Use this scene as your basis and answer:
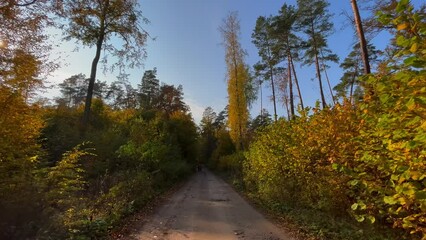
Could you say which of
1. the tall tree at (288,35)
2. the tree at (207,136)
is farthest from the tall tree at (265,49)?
the tree at (207,136)

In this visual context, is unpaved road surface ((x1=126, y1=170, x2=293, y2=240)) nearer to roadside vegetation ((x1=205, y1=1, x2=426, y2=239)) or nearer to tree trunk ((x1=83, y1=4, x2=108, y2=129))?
roadside vegetation ((x1=205, y1=1, x2=426, y2=239))

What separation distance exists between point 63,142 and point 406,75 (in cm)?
1746

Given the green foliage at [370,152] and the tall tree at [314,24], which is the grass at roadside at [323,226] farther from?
the tall tree at [314,24]

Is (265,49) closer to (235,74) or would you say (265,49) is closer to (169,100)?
(235,74)

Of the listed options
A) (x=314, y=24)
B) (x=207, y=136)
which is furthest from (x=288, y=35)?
(x=207, y=136)

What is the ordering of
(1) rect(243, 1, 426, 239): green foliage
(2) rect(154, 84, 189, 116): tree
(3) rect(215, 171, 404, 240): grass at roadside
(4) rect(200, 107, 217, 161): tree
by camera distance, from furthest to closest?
(4) rect(200, 107, 217, 161): tree
(2) rect(154, 84, 189, 116): tree
(3) rect(215, 171, 404, 240): grass at roadside
(1) rect(243, 1, 426, 239): green foliage

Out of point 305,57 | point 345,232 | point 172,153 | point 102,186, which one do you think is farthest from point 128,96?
point 345,232

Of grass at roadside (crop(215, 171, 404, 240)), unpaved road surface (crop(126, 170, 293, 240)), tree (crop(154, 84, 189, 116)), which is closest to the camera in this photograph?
grass at roadside (crop(215, 171, 404, 240))

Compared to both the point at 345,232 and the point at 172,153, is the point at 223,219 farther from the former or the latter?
the point at 172,153

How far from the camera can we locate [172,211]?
12.1m

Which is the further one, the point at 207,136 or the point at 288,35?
the point at 207,136

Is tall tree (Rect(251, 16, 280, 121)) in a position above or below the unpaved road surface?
above

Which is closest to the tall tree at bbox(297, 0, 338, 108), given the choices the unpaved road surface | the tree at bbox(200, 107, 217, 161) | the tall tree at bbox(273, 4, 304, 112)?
the tall tree at bbox(273, 4, 304, 112)

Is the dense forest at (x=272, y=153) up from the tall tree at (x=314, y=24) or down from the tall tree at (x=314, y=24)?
down
